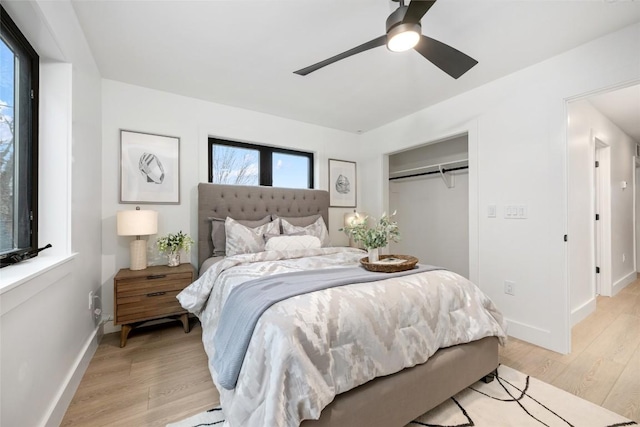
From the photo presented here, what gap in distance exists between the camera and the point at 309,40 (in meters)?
2.02

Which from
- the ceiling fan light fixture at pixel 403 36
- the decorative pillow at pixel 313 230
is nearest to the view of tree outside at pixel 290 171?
the decorative pillow at pixel 313 230

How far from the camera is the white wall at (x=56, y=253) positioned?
3.59 feet

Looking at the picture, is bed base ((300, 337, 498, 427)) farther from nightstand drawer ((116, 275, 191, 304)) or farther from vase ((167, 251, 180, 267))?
vase ((167, 251, 180, 267))

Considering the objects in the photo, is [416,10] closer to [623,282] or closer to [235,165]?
[235,165]

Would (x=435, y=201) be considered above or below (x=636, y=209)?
above

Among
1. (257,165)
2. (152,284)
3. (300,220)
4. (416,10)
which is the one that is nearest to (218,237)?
(152,284)

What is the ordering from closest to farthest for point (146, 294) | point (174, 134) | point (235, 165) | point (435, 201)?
1. point (146, 294)
2. point (174, 134)
3. point (235, 165)
4. point (435, 201)

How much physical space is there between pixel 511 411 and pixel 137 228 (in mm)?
3033

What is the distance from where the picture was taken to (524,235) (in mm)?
2436

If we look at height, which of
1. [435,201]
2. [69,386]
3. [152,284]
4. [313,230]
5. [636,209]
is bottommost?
[69,386]

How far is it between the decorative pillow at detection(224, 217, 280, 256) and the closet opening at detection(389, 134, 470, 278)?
243cm

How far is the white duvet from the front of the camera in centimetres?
104

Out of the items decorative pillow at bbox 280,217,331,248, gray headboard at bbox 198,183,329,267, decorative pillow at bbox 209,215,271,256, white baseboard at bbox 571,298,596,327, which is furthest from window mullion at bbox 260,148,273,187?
white baseboard at bbox 571,298,596,327

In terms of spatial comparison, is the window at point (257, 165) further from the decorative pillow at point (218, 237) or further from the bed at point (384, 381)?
the bed at point (384, 381)
